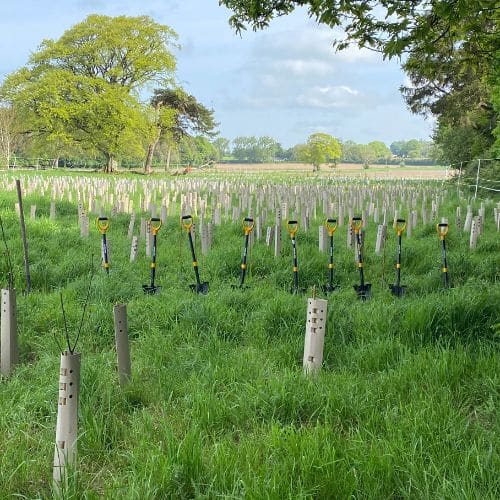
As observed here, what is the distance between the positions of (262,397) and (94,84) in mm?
41326

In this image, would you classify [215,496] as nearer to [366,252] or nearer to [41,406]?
[41,406]

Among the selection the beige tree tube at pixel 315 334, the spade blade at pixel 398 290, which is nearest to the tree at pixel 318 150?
the spade blade at pixel 398 290

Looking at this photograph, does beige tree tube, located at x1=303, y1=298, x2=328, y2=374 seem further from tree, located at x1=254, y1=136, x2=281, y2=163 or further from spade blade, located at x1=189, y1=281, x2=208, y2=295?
tree, located at x1=254, y1=136, x2=281, y2=163

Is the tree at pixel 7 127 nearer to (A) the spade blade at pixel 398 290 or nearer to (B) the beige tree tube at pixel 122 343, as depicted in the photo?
(A) the spade blade at pixel 398 290

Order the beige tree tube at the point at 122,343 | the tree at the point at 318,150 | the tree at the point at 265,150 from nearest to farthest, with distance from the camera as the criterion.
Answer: the beige tree tube at the point at 122,343, the tree at the point at 318,150, the tree at the point at 265,150

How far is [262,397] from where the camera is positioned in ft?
10.5

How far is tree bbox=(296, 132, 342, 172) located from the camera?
79812 mm

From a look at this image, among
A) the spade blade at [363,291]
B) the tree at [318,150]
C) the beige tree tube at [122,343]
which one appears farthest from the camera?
the tree at [318,150]

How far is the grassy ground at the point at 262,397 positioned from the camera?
2436mm

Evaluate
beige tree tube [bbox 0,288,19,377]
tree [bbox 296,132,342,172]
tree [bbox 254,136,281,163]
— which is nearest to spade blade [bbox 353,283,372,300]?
beige tree tube [bbox 0,288,19,377]

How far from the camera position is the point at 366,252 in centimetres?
814

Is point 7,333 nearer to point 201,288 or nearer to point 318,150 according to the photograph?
point 201,288

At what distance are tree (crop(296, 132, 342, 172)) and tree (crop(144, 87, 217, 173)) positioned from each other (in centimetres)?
2911

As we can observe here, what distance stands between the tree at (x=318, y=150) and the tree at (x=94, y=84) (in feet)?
129
